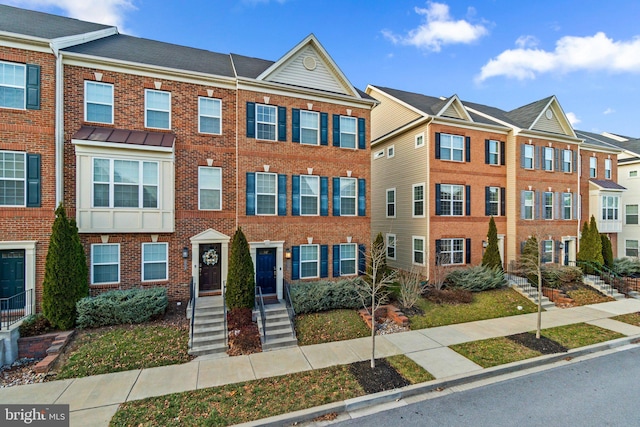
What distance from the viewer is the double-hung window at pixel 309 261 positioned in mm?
13297

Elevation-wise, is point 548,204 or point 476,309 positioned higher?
point 548,204

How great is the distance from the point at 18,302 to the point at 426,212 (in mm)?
17143

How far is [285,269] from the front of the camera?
1295 cm

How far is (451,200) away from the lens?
16750 millimetres

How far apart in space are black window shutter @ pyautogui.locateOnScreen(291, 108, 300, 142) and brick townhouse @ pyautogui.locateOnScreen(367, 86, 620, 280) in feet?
23.5

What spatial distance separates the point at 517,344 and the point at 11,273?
54.8 ft

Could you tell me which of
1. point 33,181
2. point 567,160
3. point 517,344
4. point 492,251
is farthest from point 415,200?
point 33,181

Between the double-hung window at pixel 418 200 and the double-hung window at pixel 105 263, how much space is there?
14.3m

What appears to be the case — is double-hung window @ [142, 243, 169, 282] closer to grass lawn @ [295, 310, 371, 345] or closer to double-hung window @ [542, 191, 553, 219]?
grass lawn @ [295, 310, 371, 345]

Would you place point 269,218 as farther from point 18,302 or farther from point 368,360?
point 18,302

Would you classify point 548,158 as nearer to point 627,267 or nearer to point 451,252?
point 627,267

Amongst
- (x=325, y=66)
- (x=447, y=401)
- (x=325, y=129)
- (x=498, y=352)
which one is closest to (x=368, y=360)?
(x=447, y=401)

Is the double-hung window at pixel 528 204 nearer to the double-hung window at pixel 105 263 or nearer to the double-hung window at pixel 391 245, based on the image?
the double-hung window at pixel 391 245

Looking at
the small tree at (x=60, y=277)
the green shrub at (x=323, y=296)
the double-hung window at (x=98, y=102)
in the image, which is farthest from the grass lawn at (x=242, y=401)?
the double-hung window at (x=98, y=102)
